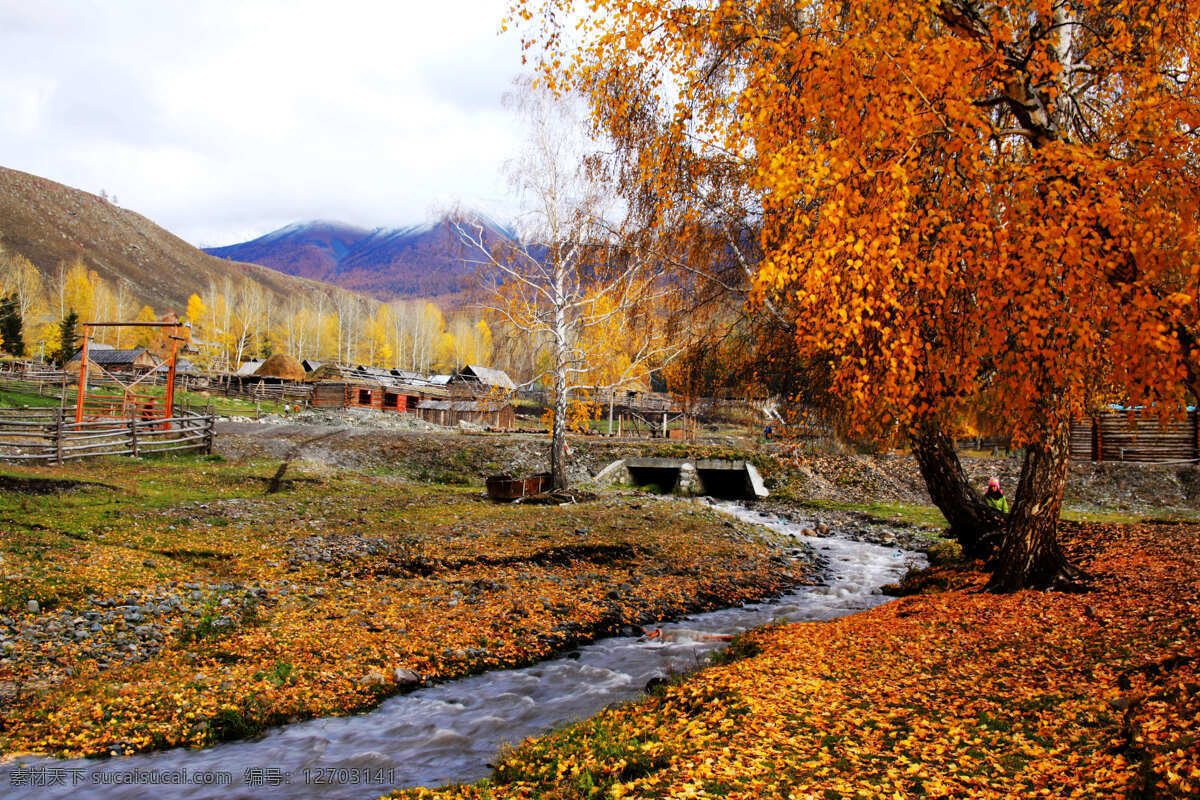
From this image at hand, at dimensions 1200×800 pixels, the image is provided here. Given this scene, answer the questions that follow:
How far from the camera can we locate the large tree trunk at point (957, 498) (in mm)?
12156

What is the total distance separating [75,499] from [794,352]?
1656 cm

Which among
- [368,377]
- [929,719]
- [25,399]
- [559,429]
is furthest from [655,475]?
[368,377]

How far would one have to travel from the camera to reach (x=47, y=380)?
55.3 meters

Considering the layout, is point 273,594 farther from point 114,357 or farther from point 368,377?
point 114,357

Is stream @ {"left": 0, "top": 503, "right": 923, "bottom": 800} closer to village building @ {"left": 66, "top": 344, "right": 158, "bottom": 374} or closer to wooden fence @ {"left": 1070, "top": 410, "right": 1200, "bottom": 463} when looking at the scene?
wooden fence @ {"left": 1070, "top": 410, "right": 1200, "bottom": 463}

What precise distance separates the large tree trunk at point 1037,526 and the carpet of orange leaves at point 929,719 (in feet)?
2.42

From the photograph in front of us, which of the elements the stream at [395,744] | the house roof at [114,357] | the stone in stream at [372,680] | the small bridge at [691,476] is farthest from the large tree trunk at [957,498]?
the house roof at [114,357]

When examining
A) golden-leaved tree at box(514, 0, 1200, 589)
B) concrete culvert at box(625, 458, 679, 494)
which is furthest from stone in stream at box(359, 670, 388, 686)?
concrete culvert at box(625, 458, 679, 494)

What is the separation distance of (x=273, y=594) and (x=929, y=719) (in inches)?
372

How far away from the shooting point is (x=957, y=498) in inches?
488

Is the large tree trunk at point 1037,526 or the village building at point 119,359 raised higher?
the village building at point 119,359

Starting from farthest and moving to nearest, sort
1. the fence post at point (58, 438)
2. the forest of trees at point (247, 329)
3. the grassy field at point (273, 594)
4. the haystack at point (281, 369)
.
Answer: the forest of trees at point (247, 329) → the haystack at point (281, 369) → the fence post at point (58, 438) → the grassy field at point (273, 594)

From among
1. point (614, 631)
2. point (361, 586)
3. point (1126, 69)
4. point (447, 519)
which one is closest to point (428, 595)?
point (361, 586)

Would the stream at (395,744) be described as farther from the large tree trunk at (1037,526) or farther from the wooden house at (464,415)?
the wooden house at (464,415)
